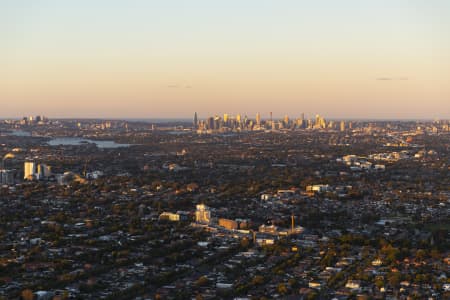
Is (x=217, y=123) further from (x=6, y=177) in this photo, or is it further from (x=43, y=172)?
(x=6, y=177)

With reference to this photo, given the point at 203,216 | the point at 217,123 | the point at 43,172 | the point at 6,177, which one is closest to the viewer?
the point at 203,216

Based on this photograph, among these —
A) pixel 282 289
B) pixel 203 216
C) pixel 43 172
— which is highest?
pixel 43 172

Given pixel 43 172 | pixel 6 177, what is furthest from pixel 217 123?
pixel 6 177

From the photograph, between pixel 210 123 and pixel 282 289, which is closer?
pixel 282 289

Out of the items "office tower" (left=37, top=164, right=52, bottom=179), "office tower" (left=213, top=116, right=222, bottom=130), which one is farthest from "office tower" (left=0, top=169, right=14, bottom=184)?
"office tower" (left=213, top=116, right=222, bottom=130)

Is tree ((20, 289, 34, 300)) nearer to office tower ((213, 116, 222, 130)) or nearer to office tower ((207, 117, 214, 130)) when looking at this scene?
office tower ((207, 117, 214, 130))

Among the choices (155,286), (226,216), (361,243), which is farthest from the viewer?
(226,216)

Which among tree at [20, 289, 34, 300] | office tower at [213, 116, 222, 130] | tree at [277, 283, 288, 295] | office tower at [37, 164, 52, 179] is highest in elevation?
office tower at [213, 116, 222, 130]

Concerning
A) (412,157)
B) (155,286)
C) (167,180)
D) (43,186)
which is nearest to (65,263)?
(155,286)

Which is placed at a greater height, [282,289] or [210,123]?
[210,123]

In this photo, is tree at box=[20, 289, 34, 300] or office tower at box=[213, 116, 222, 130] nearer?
tree at box=[20, 289, 34, 300]

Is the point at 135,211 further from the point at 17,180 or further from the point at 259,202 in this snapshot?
the point at 17,180
